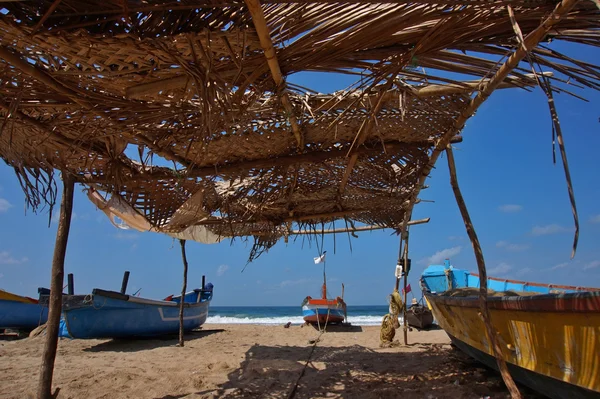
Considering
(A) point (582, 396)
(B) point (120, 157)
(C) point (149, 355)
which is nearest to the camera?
(A) point (582, 396)

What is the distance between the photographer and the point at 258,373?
482 centimetres

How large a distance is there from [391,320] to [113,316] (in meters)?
6.07

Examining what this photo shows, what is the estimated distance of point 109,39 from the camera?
158 cm

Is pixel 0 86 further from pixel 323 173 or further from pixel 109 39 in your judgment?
pixel 323 173

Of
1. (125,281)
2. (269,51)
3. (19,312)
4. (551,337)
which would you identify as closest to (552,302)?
(551,337)

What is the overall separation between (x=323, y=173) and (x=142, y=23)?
2541mm

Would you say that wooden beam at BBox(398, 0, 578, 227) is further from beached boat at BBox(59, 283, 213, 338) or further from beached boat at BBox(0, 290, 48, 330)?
beached boat at BBox(0, 290, 48, 330)

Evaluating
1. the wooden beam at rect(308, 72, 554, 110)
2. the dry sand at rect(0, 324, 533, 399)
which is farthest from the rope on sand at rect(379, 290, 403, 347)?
the wooden beam at rect(308, 72, 554, 110)

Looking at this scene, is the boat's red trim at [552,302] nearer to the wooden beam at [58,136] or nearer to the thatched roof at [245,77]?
the thatched roof at [245,77]

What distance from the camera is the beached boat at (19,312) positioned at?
1135cm

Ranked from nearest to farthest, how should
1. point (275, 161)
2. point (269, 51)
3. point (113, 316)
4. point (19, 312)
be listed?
1. point (269, 51)
2. point (275, 161)
3. point (113, 316)
4. point (19, 312)

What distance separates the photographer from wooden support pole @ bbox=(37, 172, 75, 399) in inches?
119

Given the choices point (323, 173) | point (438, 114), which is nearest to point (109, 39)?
point (438, 114)

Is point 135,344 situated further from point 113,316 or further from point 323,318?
point 323,318
